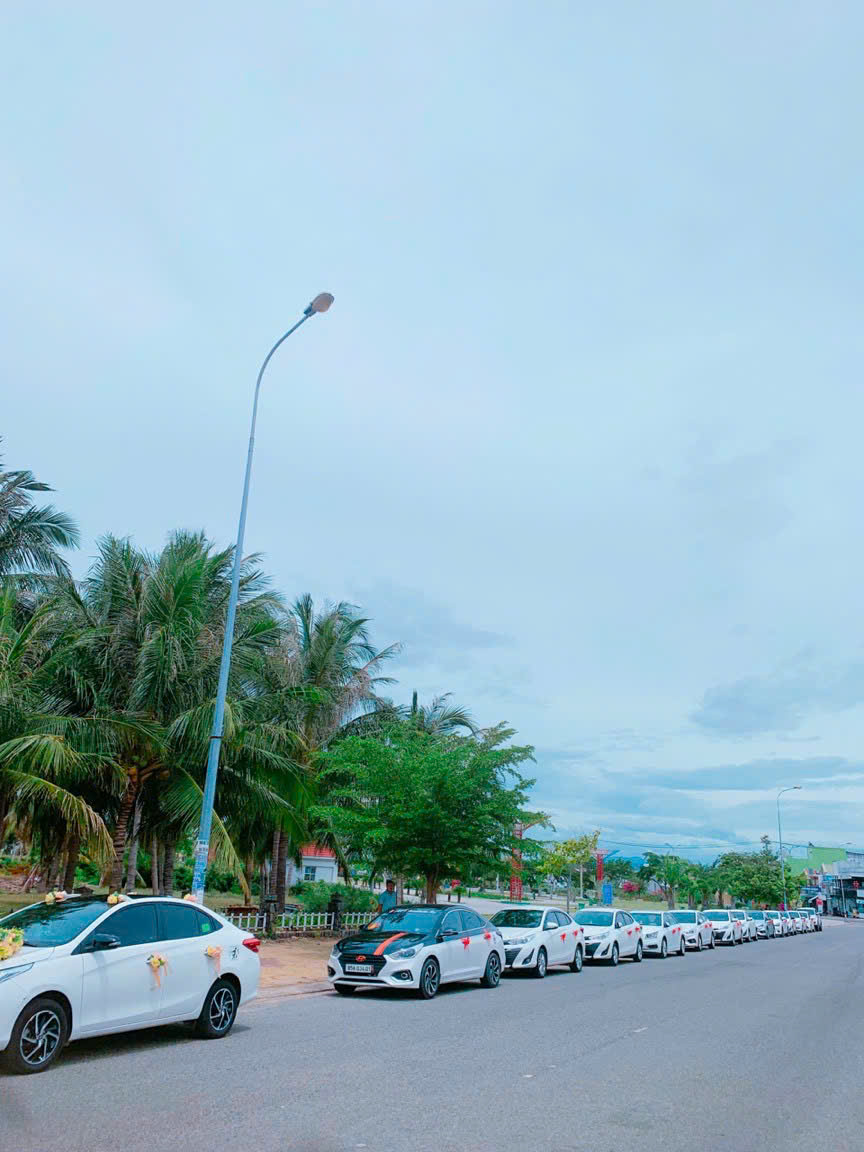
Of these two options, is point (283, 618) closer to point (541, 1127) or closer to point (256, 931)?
point (256, 931)

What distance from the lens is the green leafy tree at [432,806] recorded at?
21.7m

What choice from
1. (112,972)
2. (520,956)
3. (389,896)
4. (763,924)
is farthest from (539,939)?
(763,924)

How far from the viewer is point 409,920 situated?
620 inches

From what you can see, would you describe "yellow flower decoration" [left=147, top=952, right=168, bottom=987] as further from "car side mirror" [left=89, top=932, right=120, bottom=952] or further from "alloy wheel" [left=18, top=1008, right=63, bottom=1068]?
"alloy wheel" [left=18, top=1008, right=63, bottom=1068]

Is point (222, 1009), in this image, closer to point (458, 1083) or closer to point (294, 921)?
point (458, 1083)

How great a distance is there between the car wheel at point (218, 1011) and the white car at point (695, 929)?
23.5 meters

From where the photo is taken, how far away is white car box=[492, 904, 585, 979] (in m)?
18.9

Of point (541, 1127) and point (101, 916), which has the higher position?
point (101, 916)

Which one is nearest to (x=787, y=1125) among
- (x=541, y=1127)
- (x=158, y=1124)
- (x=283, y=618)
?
(x=541, y=1127)

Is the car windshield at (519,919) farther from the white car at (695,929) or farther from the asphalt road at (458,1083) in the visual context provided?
the white car at (695,929)

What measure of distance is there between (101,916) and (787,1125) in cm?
638

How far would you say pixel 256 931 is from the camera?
2247cm

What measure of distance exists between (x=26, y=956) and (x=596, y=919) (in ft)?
61.9

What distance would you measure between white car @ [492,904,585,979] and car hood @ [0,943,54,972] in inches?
467
